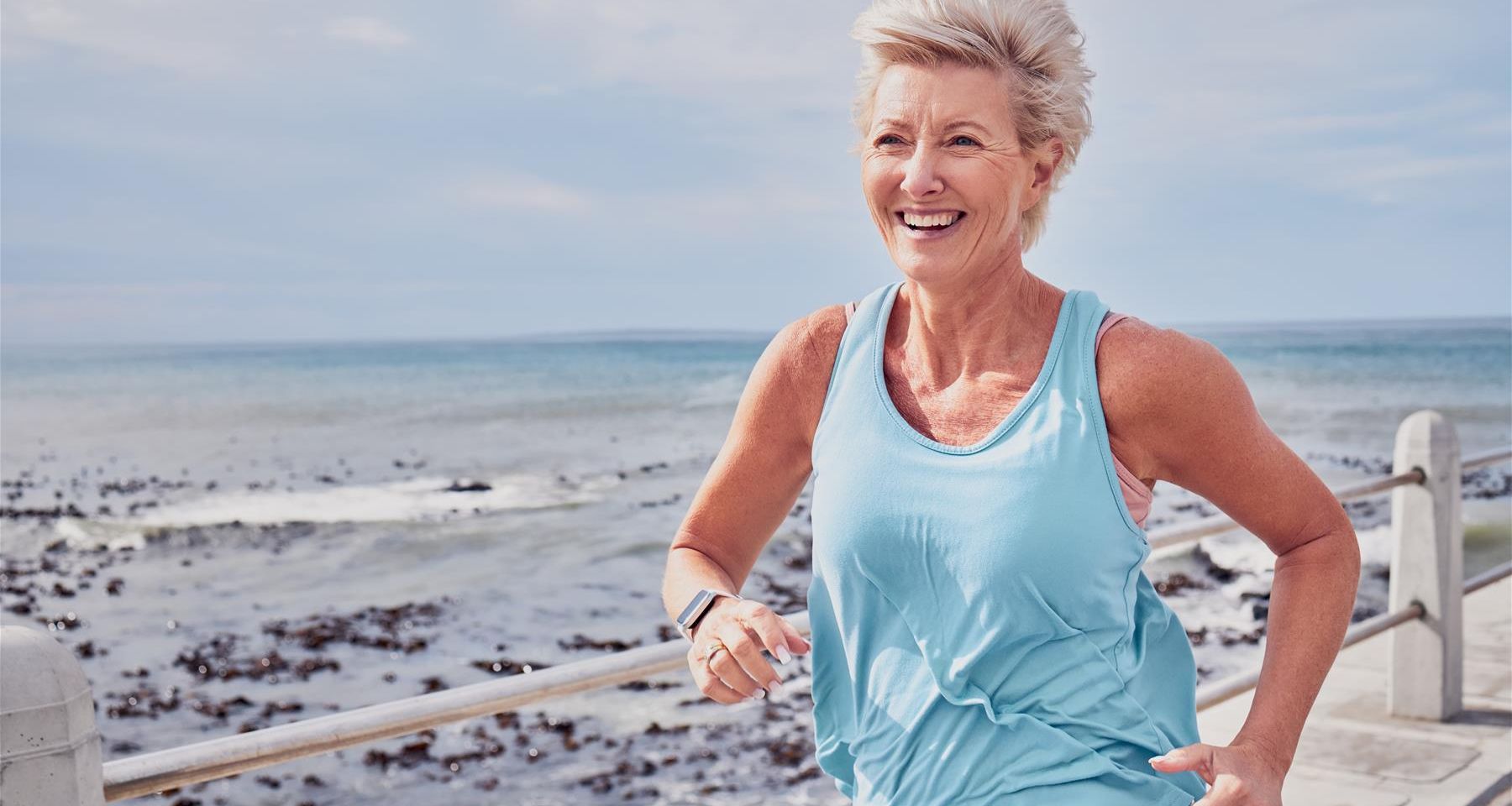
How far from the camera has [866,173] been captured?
1.53m

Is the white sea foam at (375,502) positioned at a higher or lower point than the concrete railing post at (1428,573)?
lower

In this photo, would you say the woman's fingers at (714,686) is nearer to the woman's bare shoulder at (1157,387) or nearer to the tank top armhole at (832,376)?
the tank top armhole at (832,376)

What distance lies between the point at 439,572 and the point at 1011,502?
53.1 ft

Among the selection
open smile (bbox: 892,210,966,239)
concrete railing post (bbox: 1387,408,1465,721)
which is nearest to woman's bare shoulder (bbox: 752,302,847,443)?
open smile (bbox: 892,210,966,239)

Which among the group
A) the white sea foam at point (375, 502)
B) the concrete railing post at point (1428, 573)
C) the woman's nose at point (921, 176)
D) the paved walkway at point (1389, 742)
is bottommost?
the white sea foam at point (375, 502)

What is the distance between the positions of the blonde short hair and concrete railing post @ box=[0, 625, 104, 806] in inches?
50.8

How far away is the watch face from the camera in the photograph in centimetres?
154

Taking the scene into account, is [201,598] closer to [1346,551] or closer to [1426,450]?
[1426,450]

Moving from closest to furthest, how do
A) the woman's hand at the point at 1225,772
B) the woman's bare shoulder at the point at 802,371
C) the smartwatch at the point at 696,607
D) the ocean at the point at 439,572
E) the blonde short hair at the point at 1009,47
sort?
the woman's hand at the point at 1225,772 < the blonde short hair at the point at 1009,47 < the smartwatch at the point at 696,607 < the woman's bare shoulder at the point at 802,371 < the ocean at the point at 439,572

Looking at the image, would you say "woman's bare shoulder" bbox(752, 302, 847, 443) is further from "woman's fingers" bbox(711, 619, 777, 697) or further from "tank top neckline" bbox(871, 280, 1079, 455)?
"woman's fingers" bbox(711, 619, 777, 697)

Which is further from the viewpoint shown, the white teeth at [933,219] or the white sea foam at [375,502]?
the white sea foam at [375,502]

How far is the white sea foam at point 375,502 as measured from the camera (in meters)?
22.0

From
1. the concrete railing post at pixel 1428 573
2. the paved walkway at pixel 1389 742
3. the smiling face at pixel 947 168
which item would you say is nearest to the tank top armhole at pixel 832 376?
the smiling face at pixel 947 168

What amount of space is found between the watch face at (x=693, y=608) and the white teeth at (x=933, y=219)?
0.52 m
